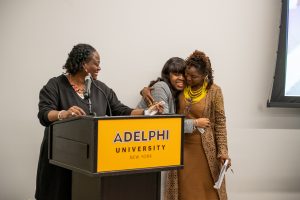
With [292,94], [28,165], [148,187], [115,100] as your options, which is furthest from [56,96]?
[292,94]

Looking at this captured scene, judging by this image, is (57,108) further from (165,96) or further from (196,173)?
(196,173)

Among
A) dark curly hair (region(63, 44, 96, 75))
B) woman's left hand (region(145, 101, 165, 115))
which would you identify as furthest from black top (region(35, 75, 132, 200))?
woman's left hand (region(145, 101, 165, 115))

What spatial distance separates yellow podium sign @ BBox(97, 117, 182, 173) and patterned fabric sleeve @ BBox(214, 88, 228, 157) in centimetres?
124

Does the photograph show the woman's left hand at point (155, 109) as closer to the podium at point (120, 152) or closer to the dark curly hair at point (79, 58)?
the podium at point (120, 152)

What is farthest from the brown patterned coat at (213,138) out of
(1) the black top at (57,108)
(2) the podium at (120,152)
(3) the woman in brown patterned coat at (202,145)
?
(2) the podium at (120,152)

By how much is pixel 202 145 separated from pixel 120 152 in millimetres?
1430

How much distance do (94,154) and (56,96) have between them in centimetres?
89

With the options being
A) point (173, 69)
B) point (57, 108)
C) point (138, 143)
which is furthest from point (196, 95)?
point (138, 143)

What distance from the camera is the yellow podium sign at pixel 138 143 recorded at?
5.26 ft

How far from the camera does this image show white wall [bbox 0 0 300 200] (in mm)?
3250

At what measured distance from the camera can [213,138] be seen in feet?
9.91

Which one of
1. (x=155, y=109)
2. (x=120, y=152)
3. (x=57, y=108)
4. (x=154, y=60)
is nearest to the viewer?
(x=120, y=152)

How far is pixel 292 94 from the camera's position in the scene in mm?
3543

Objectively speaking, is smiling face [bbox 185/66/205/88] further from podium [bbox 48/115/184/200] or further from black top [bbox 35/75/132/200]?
podium [bbox 48/115/184/200]
